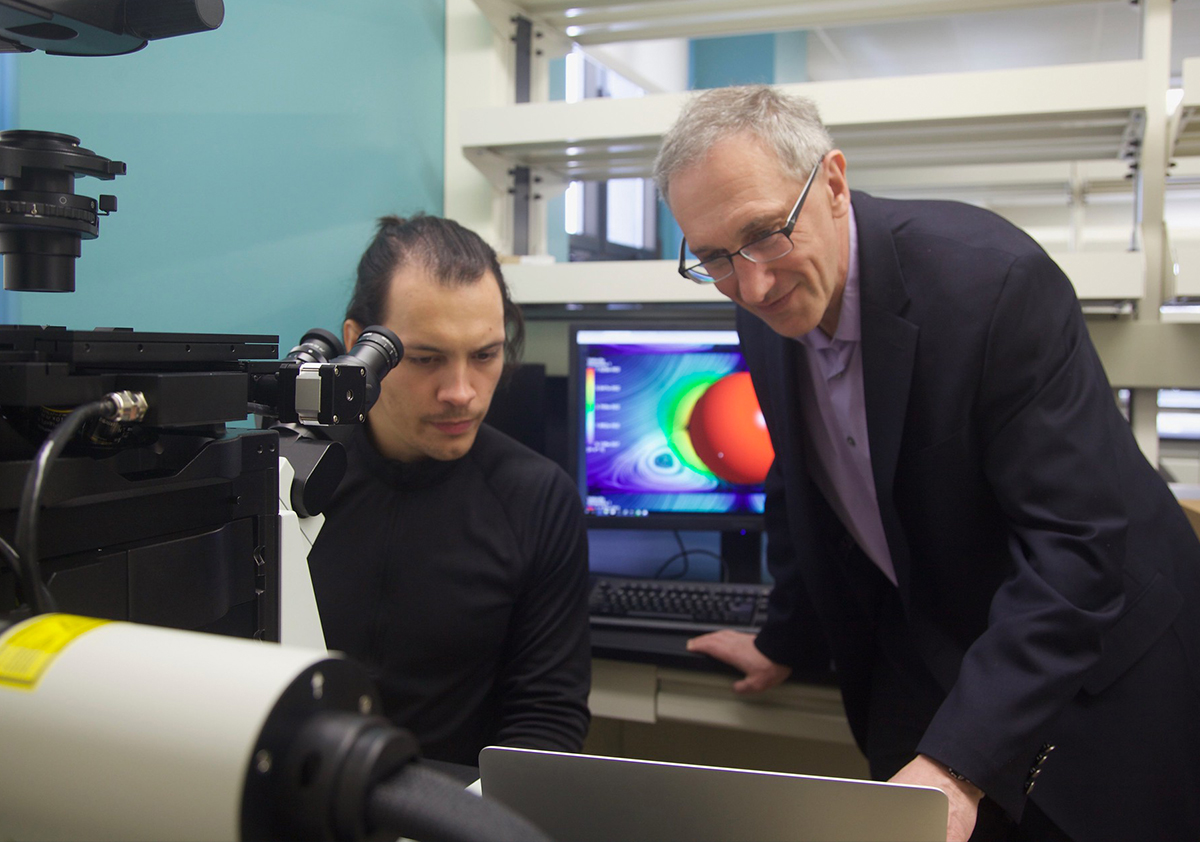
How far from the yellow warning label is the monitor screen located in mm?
1448

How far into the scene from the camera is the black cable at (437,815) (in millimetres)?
312

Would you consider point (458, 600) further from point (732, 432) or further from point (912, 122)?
point (912, 122)

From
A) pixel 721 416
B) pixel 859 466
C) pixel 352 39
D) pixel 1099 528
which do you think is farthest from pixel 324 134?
pixel 1099 528

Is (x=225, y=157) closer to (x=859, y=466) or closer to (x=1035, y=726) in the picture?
(x=859, y=466)

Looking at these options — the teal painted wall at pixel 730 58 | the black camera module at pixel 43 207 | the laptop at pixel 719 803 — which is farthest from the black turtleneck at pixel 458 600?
the teal painted wall at pixel 730 58

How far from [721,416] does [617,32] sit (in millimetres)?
903

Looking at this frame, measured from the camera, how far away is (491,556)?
1269mm

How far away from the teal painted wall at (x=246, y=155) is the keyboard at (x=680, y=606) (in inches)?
28.3

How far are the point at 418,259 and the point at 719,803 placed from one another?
0.87m

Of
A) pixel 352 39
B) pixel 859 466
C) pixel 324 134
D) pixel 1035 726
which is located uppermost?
pixel 352 39

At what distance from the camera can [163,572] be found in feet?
1.71

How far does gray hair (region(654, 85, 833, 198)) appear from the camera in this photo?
1073mm

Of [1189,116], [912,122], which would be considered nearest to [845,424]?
[912,122]

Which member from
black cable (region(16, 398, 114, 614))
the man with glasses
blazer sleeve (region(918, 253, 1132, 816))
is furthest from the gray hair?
black cable (region(16, 398, 114, 614))
